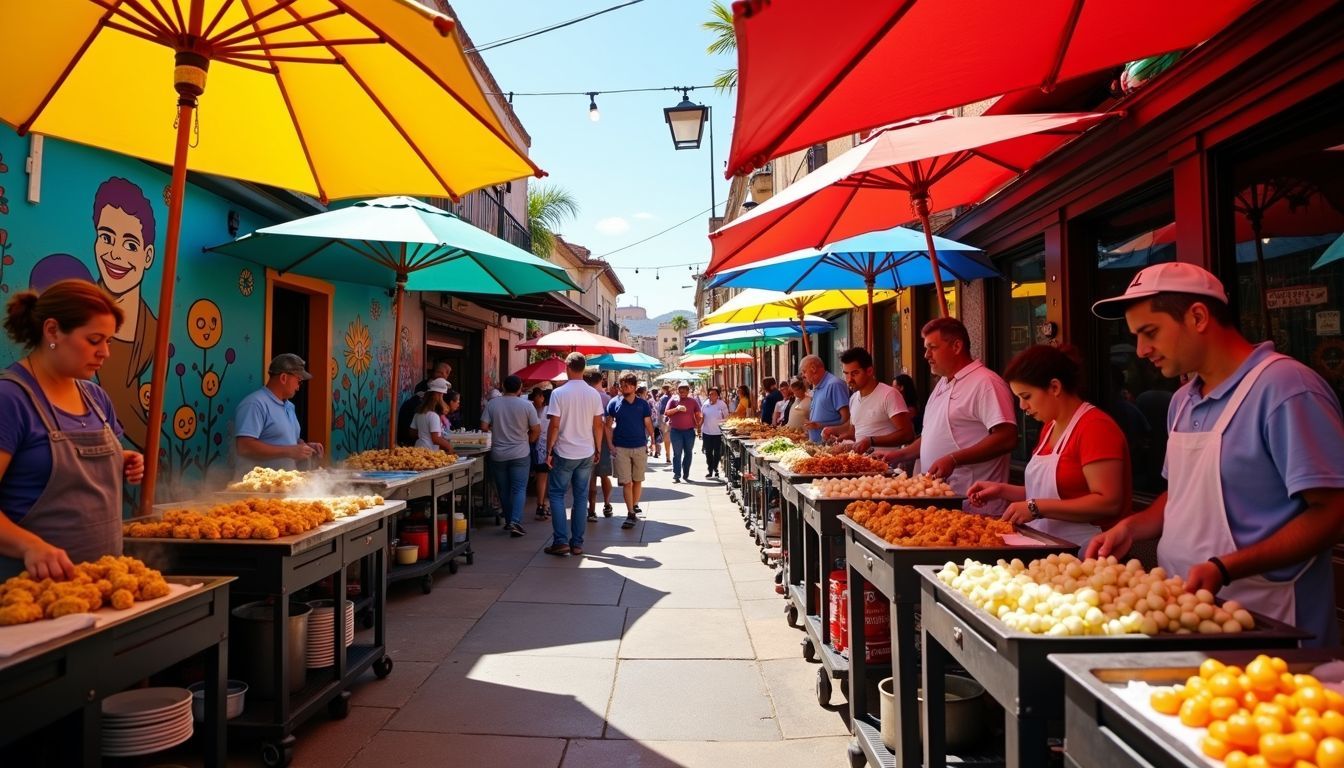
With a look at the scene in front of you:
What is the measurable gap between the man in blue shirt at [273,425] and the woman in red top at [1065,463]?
5.07 meters

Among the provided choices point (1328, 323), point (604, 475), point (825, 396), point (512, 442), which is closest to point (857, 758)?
point (1328, 323)

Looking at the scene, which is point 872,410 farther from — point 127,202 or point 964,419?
point 127,202

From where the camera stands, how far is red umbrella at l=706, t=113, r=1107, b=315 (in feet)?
12.6

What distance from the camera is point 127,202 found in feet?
17.7

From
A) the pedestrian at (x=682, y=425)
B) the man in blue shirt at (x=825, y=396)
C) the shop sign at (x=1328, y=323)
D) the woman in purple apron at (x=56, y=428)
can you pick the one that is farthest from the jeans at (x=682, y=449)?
the woman in purple apron at (x=56, y=428)

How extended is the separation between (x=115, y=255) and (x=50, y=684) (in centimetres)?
406

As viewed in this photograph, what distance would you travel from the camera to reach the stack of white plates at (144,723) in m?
3.15

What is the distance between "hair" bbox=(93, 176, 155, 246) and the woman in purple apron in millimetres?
2790

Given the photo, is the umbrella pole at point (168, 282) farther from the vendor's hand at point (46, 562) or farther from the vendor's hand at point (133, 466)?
the vendor's hand at point (46, 562)

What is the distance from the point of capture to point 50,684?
2.26 m

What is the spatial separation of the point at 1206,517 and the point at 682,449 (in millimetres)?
14911

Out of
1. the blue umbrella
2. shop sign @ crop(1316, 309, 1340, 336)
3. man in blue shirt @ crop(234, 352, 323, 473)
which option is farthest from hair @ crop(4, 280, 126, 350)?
shop sign @ crop(1316, 309, 1340, 336)

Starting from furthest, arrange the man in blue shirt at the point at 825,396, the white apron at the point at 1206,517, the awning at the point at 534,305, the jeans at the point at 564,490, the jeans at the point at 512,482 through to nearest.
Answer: the awning at the point at 534,305 < the jeans at the point at 512,482 < the man in blue shirt at the point at 825,396 < the jeans at the point at 564,490 < the white apron at the point at 1206,517

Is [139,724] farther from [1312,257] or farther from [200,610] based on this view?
[1312,257]
